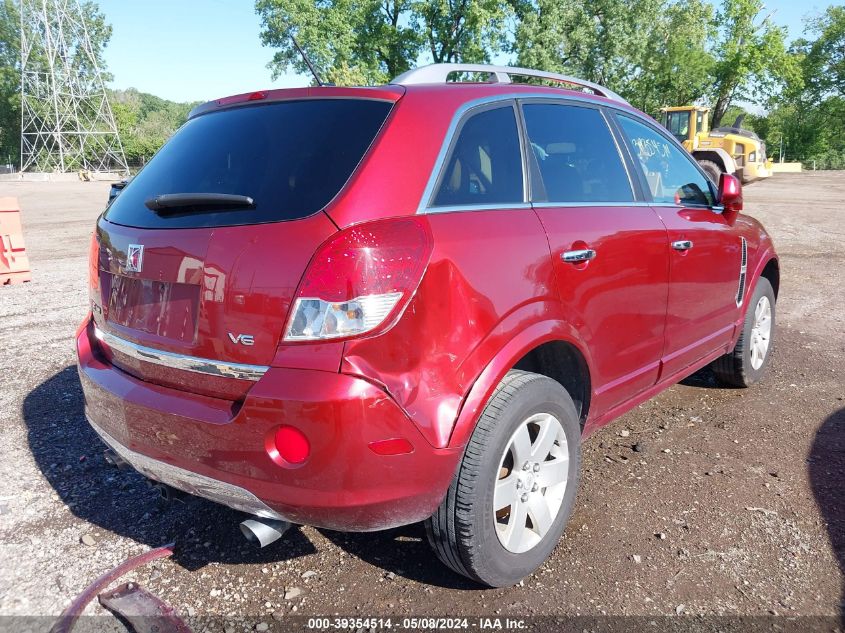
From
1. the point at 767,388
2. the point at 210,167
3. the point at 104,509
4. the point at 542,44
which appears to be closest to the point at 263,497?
the point at 210,167

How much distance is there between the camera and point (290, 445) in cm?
199

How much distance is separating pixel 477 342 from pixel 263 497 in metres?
0.84

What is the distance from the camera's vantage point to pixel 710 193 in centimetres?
399

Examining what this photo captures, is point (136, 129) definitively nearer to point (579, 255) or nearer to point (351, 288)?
point (579, 255)

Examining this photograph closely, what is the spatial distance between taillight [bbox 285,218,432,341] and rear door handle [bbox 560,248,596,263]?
0.81 metres

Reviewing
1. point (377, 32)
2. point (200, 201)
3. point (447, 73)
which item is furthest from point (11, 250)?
point (377, 32)

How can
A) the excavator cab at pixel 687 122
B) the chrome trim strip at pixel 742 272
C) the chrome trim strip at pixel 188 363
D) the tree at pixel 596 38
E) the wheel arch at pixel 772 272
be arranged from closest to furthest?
the chrome trim strip at pixel 188 363
the chrome trim strip at pixel 742 272
the wheel arch at pixel 772 272
the excavator cab at pixel 687 122
the tree at pixel 596 38

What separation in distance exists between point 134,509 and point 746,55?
170ft

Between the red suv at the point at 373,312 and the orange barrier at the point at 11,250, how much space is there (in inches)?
269

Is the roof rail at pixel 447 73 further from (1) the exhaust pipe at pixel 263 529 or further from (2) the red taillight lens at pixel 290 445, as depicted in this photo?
(1) the exhaust pipe at pixel 263 529

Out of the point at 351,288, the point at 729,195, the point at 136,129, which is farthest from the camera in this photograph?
the point at 136,129

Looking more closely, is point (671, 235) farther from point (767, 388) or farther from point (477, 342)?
point (767, 388)

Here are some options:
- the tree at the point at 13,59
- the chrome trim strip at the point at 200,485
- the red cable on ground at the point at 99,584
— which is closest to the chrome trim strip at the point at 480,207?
the chrome trim strip at the point at 200,485

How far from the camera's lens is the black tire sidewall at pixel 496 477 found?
7.28 feet
